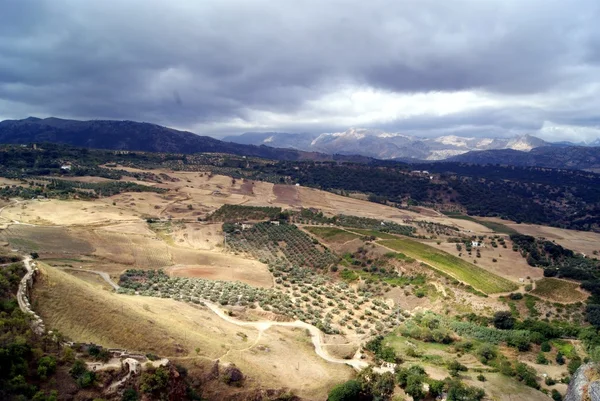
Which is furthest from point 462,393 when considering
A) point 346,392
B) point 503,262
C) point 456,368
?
point 503,262

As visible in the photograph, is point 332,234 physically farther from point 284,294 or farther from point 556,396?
point 556,396

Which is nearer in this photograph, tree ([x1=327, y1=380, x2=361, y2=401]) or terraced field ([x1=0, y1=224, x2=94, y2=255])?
tree ([x1=327, y1=380, x2=361, y2=401])

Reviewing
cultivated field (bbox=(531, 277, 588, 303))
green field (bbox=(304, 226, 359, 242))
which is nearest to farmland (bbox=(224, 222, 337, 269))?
green field (bbox=(304, 226, 359, 242))

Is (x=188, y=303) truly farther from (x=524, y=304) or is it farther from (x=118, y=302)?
(x=524, y=304)

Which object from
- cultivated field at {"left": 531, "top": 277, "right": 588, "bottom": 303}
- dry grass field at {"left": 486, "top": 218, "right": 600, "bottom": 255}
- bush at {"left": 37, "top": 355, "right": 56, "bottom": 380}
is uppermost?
bush at {"left": 37, "top": 355, "right": 56, "bottom": 380}

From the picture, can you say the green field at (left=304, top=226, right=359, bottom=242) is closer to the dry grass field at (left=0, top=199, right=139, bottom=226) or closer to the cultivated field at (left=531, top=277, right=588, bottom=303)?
the cultivated field at (left=531, top=277, right=588, bottom=303)

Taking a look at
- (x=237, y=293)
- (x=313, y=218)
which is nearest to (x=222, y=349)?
(x=237, y=293)

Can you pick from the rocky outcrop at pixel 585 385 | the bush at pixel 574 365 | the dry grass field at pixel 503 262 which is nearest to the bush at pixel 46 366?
the rocky outcrop at pixel 585 385
